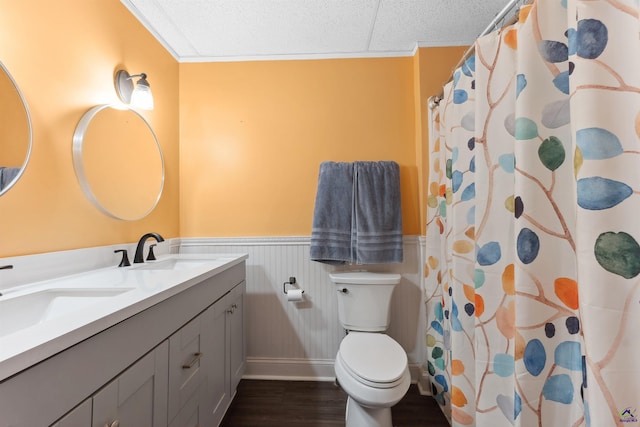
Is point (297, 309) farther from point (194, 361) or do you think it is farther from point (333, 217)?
point (194, 361)

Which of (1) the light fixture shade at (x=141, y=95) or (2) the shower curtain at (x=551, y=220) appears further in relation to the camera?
(1) the light fixture shade at (x=141, y=95)

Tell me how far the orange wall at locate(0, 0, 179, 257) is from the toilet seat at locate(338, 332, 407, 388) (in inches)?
51.5

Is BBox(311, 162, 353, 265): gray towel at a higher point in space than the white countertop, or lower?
higher

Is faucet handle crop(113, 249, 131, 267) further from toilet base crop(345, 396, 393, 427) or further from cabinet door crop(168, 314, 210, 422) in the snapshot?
toilet base crop(345, 396, 393, 427)

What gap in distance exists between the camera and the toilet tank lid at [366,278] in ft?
5.69

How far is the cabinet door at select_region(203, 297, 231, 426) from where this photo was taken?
4.07 ft

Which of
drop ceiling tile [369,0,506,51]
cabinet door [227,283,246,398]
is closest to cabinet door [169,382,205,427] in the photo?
cabinet door [227,283,246,398]

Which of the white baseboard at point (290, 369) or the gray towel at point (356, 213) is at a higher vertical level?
the gray towel at point (356, 213)

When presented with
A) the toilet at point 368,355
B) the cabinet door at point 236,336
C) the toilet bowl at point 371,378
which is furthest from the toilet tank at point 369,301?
the cabinet door at point 236,336

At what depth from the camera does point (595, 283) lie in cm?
63

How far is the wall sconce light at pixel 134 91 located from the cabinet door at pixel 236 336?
3.75 ft

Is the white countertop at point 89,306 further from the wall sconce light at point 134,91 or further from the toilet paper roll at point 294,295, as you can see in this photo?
the wall sconce light at point 134,91

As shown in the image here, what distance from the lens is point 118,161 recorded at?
4.69 ft

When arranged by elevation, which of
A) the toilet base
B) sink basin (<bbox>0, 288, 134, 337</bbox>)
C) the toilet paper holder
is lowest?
the toilet base
